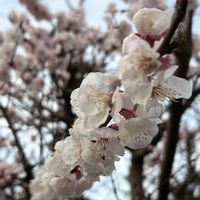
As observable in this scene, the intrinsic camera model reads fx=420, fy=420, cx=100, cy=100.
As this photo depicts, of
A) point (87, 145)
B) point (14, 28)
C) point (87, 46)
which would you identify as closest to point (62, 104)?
point (14, 28)

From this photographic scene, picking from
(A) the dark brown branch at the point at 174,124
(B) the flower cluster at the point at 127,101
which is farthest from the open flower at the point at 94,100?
(A) the dark brown branch at the point at 174,124

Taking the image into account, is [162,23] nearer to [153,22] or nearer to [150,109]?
[153,22]

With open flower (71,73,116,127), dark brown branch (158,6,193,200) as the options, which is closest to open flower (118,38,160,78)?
open flower (71,73,116,127)

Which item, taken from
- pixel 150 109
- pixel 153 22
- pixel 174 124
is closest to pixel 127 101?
pixel 150 109

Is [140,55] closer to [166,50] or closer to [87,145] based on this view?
[166,50]

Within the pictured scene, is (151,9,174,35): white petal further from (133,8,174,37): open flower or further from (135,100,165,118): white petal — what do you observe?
(135,100,165,118): white petal

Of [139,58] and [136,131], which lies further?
[136,131]
